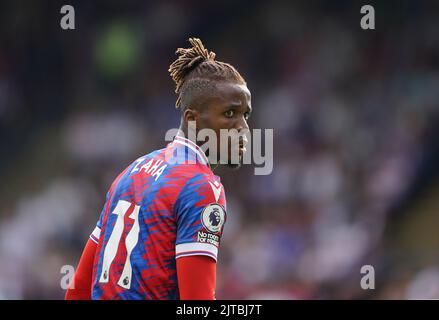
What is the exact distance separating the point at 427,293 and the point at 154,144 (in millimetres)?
4983

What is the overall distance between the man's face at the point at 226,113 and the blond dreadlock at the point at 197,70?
0.06 meters

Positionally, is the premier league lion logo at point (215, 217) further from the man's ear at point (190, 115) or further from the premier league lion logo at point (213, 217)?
the man's ear at point (190, 115)

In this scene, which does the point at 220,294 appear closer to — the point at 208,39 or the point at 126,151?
the point at 126,151

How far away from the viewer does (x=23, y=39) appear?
44.1ft

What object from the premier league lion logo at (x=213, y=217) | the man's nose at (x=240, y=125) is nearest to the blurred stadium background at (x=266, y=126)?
the man's nose at (x=240, y=125)

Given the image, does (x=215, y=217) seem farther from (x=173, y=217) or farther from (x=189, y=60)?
(x=189, y=60)

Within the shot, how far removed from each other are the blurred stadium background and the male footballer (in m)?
Answer: 5.66

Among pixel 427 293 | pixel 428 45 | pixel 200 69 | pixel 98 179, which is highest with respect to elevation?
pixel 428 45

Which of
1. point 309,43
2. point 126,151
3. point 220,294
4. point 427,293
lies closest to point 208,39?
point 309,43

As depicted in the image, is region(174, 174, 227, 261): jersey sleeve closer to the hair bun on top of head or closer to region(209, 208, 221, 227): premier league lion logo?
region(209, 208, 221, 227): premier league lion logo

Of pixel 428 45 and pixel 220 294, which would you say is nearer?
pixel 220 294

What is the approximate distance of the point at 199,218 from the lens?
3.45m

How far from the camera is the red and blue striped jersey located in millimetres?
3469

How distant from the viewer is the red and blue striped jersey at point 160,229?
3.47 m
